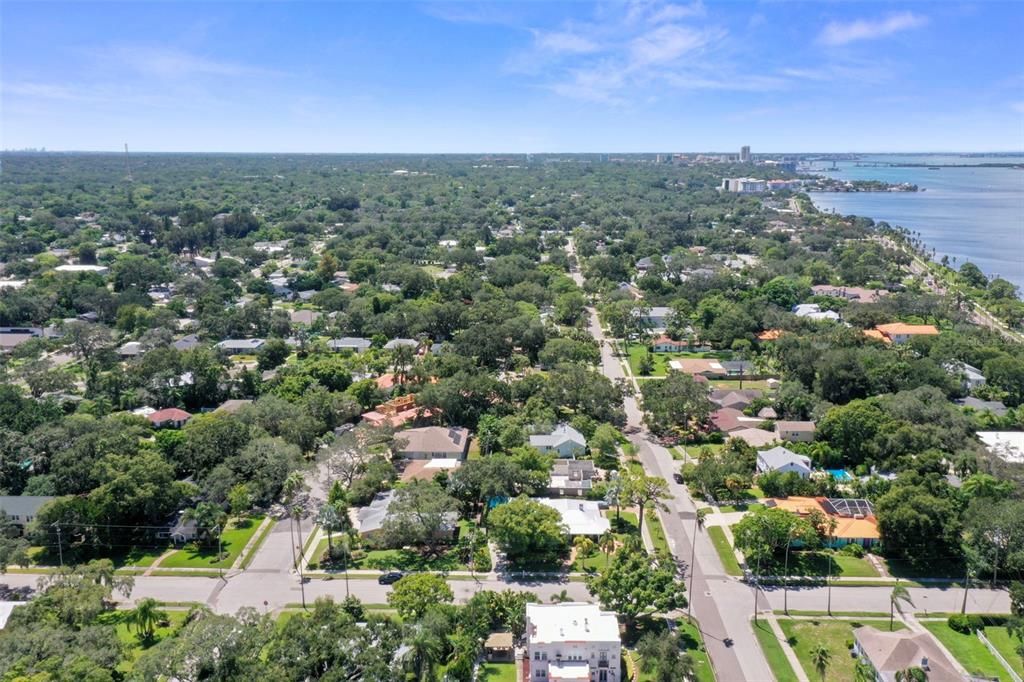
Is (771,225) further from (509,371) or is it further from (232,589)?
(232,589)

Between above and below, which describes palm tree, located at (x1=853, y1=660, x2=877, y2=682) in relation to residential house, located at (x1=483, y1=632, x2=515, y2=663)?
above

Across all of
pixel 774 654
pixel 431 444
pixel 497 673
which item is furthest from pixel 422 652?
pixel 431 444

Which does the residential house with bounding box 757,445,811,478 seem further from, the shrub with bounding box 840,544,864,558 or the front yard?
the front yard

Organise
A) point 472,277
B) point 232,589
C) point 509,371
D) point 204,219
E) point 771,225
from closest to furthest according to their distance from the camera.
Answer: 1. point 232,589
2. point 509,371
3. point 472,277
4. point 204,219
5. point 771,225

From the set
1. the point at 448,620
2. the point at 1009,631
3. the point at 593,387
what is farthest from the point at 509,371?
the point at 1009,631

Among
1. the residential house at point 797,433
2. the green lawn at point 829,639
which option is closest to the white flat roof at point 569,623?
the green lawn at point 829,639

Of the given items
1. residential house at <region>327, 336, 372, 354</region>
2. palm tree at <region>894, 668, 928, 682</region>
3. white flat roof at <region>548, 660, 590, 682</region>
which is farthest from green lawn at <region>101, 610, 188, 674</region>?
residential house at <region>327, 336, 372, 354</region>
